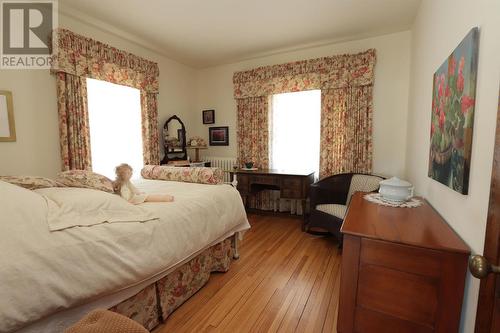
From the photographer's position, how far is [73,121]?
2.69 metres

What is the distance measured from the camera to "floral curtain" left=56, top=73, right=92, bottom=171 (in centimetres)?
260

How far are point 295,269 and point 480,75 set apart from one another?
197cm

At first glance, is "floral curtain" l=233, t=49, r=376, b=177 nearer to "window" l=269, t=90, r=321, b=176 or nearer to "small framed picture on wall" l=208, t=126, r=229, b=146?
"window" l=269, t=90, r=321, b=176

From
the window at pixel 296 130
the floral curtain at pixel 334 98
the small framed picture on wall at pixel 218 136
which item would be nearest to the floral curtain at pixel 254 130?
the floral curtain at pixel 334 98

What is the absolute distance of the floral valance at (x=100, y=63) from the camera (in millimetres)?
2543

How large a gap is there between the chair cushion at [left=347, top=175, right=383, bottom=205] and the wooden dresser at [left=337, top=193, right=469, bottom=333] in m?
1.41

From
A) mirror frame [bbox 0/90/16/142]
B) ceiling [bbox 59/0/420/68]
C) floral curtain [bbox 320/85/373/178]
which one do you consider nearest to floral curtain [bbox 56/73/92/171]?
mirror frame [bbox 0/90/16/142]

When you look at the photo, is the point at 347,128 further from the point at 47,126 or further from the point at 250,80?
the point at 47,126

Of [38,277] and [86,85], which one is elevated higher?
[86,85]

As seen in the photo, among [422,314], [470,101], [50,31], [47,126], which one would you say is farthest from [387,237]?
[50,31]

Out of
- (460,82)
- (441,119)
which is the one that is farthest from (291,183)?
(460,82)

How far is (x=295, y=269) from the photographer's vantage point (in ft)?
7.55

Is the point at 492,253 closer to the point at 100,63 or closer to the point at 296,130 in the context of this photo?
the point at 296,130

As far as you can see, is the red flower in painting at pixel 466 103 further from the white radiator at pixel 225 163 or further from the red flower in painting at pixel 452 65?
the white radiator at pixel 225 163
